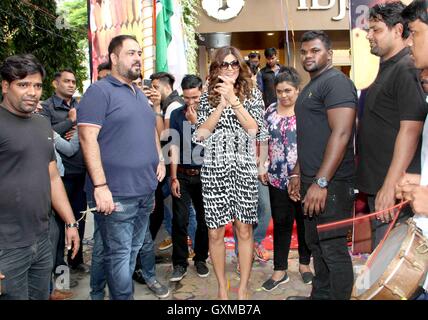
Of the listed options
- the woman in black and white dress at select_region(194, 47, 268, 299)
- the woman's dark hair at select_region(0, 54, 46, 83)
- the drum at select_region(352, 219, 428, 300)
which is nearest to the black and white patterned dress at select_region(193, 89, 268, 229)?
the woman in black and white dress at select_region(194, 47, 268, 299)

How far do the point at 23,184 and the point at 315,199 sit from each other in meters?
1.88

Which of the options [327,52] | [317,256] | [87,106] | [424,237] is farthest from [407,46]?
[87,106]

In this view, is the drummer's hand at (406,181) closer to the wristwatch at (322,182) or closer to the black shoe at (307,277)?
the wristwatch at (322,182)

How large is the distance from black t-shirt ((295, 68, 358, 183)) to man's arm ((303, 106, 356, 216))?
5 cm

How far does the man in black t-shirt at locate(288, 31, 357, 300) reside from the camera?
9.33 feet

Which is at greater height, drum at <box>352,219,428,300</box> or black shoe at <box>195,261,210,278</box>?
drum at <box>352,219,428,300</box>

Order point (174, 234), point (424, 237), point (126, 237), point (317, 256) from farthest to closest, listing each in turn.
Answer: point (174, 234)
point (317, 256)
point (126, 237)
point (424, 237)

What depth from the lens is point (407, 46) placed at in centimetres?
269

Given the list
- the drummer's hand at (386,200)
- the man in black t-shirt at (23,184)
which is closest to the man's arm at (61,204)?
the man in black t-shirt at (23,184)

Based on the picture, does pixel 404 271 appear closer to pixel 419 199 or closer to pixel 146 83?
pixel 419 199

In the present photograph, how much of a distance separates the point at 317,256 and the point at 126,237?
146cm

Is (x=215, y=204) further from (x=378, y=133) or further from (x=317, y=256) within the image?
(x=378, y=133)

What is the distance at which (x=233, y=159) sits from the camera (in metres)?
3.32

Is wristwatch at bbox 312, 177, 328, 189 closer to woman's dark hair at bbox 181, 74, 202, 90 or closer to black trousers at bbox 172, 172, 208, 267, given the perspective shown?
black trousers at bbox 172, 172, 208, 267
